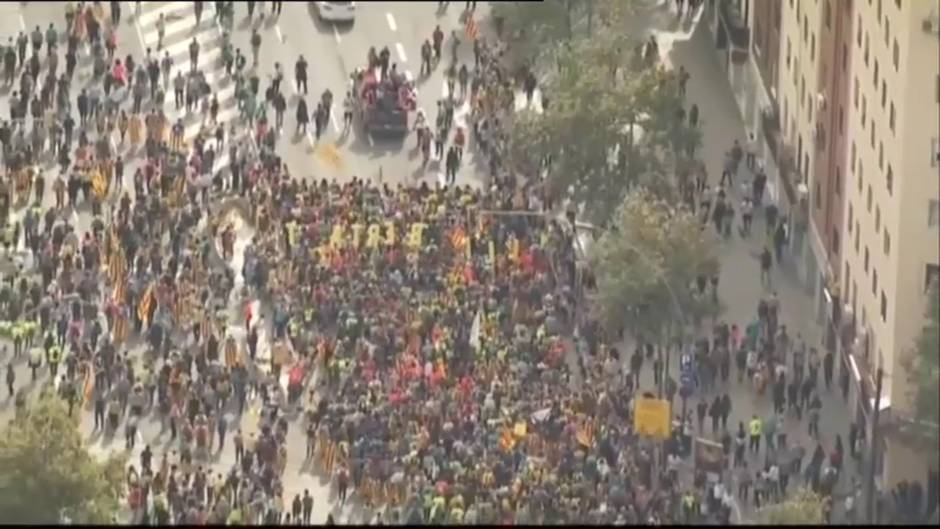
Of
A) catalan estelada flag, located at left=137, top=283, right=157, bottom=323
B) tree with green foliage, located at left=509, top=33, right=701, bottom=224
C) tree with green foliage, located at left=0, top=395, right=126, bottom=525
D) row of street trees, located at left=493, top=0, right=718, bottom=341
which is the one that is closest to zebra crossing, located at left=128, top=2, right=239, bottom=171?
row of street trees, located at left=493, top=0, right=718, bottom=341

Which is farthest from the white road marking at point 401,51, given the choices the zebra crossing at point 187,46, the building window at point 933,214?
the building window at point 933,214

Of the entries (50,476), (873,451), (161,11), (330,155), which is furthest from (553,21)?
(50,476)

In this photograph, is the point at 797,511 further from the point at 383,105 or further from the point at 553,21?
the point at 553,21

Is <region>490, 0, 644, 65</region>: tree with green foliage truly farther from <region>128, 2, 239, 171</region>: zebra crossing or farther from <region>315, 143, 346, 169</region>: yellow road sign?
<region>128, 2, 239, 171</region>: zebra crossing

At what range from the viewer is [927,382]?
105 metres

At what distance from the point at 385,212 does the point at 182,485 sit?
18.1 metres

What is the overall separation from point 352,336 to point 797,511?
20.1 meters

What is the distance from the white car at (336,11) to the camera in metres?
144

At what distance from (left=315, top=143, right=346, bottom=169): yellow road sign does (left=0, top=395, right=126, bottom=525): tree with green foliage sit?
2855cm

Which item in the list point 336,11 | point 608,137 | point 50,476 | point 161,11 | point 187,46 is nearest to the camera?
point 50,476

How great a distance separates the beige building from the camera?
108312 millimetres

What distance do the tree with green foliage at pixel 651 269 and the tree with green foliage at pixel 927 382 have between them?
963 cm

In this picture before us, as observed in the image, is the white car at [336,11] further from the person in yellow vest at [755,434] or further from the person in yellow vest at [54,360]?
the person in yellow vest at [755,434]

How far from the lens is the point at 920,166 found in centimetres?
10894
